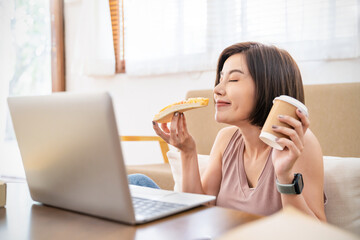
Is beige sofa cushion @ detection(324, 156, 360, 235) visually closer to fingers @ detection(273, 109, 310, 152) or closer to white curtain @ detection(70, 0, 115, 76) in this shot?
fingers @ detection(273, 109, 310, 152)

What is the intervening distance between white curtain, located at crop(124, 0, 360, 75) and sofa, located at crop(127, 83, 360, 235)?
35cm

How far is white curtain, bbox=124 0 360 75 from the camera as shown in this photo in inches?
92.8

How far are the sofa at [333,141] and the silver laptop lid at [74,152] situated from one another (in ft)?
2.67

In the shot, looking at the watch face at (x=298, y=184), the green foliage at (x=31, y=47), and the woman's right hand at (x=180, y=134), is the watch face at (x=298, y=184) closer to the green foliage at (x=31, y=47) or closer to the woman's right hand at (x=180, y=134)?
the woman's right hand at (x=180, y=134)

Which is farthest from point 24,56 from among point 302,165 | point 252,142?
point 302,165

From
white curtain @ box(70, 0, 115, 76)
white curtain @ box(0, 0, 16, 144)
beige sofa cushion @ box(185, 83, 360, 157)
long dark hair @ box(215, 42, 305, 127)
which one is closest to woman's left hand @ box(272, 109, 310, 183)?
long dark hair @ box(215, 42, 305, 127)

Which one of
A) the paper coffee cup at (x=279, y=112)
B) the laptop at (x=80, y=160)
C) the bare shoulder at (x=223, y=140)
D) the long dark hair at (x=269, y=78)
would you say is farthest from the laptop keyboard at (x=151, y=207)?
the bare shoulder at (x=223, y=140)

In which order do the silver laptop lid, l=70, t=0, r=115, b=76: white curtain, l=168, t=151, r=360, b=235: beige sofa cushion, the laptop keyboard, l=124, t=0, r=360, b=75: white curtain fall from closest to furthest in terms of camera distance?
1. the silver laptop lid
2. the laptop keyboard
3. l=168, t=151, r=360, b=235: beige sofa cushion
4. l=124, t=0, r=360, b=75: white curtain
5. l=70, t=0, r=115, b=76: white curtain

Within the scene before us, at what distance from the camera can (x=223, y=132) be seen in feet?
5.24

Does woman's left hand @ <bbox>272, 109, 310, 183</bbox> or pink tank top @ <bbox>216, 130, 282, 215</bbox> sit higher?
woman's left hand @ <bbox>272, 109, 310, 183</bbox>

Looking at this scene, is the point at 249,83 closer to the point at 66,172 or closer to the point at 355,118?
the point at 66,172

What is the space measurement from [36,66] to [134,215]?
387 cm

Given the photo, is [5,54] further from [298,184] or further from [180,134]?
[298,184]

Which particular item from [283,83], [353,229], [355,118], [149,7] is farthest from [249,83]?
[149,7]
